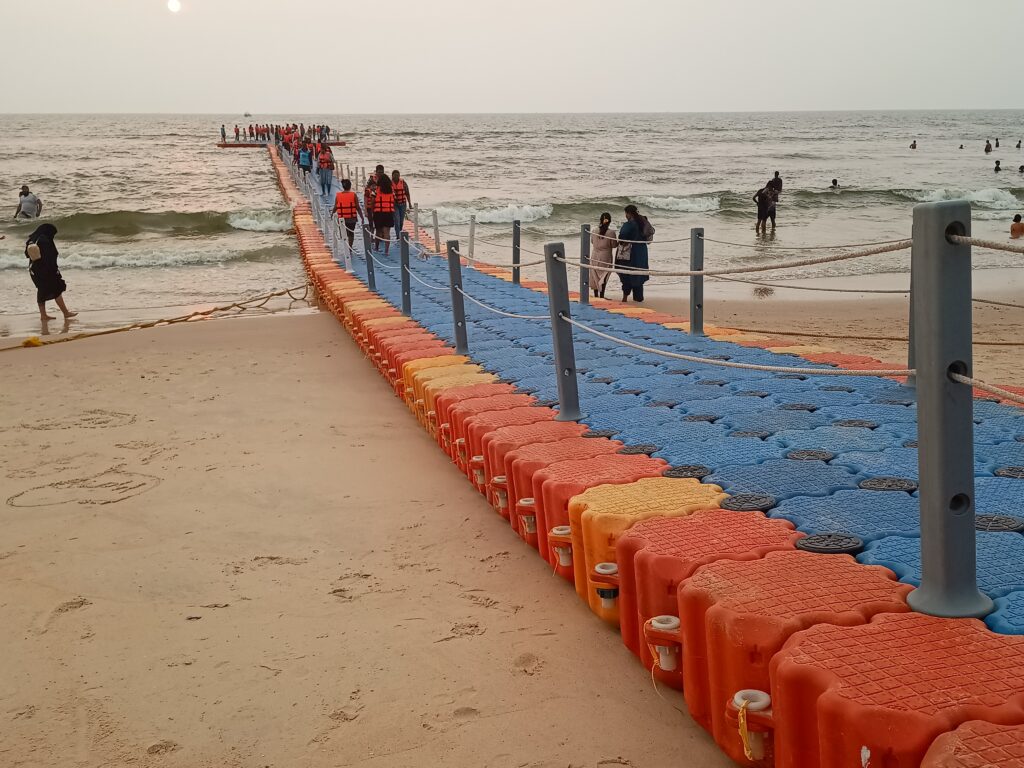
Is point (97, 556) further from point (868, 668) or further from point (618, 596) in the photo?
point (868, 668)

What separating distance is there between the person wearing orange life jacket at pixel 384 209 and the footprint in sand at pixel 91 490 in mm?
10262

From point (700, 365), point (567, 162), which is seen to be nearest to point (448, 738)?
point (700, 365)

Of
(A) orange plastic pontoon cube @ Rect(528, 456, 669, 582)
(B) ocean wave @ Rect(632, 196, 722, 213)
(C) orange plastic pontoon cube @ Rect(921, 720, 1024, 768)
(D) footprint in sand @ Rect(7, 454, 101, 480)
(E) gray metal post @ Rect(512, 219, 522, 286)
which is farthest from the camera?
(B) ocean wave @ Rect(632, 196, 722, 213)

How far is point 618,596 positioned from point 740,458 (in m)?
0.92

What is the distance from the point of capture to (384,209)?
52.6 feet

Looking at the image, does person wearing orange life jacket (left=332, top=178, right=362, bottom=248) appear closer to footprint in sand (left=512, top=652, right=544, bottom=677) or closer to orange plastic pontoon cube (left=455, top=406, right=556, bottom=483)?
orange plastic pontoon cube (left=455, top=406, right=556, bottom=483)

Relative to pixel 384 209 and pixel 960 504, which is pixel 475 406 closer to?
pixel 960 504

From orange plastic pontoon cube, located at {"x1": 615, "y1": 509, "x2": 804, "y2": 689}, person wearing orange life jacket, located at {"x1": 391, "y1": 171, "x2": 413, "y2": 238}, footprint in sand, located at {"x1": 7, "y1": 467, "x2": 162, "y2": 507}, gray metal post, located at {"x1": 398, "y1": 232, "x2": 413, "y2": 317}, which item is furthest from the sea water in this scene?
footprint in sand, located at {"x1": 7, "y1": 467, "x2": 162, "y2": 507}

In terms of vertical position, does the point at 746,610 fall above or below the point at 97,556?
above

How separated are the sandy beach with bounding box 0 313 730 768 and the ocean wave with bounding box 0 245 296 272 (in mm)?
17723

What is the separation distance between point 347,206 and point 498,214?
18656 millimetres

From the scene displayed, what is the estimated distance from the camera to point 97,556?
14.7 ft

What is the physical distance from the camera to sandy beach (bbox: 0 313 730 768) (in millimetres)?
2789

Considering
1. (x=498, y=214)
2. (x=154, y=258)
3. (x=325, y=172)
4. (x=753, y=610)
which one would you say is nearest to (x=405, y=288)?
(x=753, y=610)
